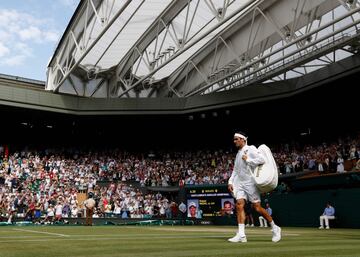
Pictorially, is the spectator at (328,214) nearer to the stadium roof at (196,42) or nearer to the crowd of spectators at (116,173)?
the crowd of spectators at (116,173)

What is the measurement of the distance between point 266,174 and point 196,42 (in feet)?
58.3

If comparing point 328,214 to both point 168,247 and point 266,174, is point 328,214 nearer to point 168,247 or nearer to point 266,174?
point 266,174

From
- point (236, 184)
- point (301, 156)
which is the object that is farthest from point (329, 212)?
point (236, 184)

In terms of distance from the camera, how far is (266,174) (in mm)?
7781

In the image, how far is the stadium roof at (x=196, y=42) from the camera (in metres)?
23.9

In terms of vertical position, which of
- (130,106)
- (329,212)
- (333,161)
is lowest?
(329,212)

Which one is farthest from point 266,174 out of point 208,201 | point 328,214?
point 208,201

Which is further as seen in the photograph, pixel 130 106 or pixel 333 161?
pixel 130 106

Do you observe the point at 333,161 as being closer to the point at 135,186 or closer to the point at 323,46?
the point at 323,46

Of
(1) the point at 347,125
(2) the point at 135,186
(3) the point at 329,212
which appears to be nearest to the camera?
(3) the point at 329,212

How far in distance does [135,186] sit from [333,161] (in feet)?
51.7

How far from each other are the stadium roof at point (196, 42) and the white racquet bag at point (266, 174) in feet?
45.4

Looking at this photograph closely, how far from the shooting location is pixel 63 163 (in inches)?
1385

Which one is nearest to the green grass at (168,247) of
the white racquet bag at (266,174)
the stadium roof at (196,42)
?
the white racquet bag at (266,174)
